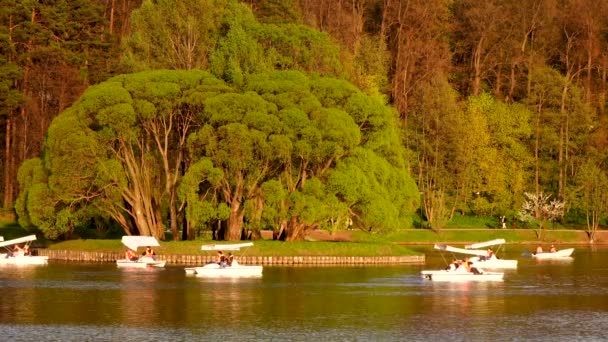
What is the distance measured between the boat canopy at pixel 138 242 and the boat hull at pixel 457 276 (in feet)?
75.5

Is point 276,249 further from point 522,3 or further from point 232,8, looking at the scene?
point 522,3

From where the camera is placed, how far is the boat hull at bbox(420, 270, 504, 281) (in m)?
85.3

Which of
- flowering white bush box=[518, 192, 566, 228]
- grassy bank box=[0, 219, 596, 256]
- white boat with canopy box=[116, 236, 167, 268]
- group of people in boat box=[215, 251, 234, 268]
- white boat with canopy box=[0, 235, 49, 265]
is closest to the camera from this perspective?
group of people in boat box=[215, 251, 234, 268]

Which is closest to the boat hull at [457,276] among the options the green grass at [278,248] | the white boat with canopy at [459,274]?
the white boat with canopy at [459,274]

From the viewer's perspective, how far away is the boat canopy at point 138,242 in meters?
97.0

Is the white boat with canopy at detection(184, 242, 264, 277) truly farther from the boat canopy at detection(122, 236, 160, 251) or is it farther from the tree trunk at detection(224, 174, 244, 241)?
the tree trunk at detection(224, 174, 244, 241)

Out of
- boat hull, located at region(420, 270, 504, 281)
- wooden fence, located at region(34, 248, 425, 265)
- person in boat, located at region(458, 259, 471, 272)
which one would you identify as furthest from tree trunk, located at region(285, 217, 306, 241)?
person in boat, located at region(458, 259, 471, 272)

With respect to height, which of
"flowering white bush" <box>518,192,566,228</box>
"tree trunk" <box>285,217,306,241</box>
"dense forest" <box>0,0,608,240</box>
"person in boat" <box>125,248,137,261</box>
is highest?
"dense forest" <box>0,0,608,240</box>

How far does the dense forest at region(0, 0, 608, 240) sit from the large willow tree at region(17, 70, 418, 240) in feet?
0.60

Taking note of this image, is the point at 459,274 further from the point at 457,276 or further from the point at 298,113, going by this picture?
the point at 298,113

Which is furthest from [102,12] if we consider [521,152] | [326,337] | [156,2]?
[326,337]

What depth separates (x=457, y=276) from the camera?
282 feet

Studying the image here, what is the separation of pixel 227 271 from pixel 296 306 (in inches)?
836

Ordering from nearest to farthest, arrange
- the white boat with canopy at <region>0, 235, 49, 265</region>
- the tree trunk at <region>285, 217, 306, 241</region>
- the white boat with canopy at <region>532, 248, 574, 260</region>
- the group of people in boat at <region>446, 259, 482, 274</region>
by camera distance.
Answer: the group of people in boat at <region>446, 259, 482, 274</region>
the white boat with canopy at <region>0, 235, 49, 265</region>
the tree trunk at <region>285, 217, 306, 241</region>
the white boat with canopy at <region>532, 248, 574, 260</region>
